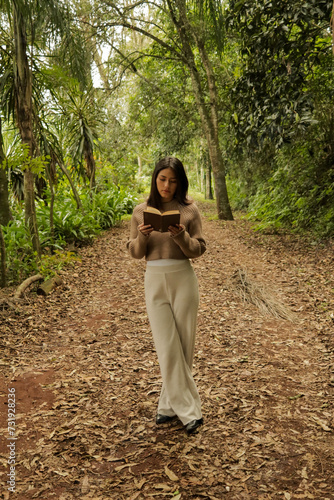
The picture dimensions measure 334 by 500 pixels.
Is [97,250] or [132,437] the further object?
[97,250]

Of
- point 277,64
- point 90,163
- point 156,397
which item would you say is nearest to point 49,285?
point 156,397

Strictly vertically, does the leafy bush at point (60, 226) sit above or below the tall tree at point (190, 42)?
below

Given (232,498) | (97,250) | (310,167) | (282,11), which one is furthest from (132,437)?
(310,167)

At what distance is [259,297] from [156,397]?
257cm

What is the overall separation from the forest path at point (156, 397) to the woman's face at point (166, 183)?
1746 millimetres

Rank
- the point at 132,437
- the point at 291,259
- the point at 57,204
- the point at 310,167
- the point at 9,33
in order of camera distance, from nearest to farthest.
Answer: the point at 132,437 < the point at 9,33 < the point at 291,259 < the point at 310,167 < the point at 57,204

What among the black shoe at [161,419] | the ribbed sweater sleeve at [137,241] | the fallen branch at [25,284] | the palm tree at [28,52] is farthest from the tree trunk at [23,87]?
the black shoe at [161,419]

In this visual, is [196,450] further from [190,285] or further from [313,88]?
[313,88]

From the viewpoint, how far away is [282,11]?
587 cm

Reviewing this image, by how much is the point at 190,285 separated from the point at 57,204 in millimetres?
8347

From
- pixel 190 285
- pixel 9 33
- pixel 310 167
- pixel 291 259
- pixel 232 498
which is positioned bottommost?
pixel 232 498

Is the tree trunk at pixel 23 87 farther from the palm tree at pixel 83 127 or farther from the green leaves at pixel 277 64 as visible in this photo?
the palm tree at pixel 83 127

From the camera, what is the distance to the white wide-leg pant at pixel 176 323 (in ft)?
9.06

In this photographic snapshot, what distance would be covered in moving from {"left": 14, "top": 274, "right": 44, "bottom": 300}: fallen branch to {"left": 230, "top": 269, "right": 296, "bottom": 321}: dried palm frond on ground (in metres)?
3.07
